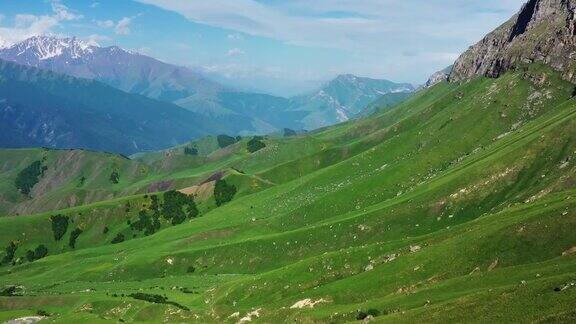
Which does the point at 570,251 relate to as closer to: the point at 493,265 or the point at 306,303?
the point at 493,265

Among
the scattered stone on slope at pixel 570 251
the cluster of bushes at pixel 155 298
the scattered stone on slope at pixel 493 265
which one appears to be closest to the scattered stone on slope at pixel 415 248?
the scattered stone on slope at pixel 493 265

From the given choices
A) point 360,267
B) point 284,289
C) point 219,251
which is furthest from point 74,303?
point 360,267

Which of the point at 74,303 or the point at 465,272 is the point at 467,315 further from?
the point at 74,303

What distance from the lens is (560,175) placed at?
13662cm

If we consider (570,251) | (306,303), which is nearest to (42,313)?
(306,303)

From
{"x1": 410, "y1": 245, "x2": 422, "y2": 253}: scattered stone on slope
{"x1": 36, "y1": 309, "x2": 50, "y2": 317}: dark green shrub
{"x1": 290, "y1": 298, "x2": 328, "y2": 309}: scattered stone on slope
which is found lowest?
{"x1": 36, "y1": 309, "x2": 50, "y2": 317}: dark green shrub

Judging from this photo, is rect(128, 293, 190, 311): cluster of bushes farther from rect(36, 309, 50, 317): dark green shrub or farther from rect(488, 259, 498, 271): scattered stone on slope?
rect(488, 259, 498, 271): scattered stone on slope

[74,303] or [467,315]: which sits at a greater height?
[467,315]

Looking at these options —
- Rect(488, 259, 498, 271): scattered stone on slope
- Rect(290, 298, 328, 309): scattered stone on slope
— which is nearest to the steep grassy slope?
Rect(488, 259, 498, 271): scattered stone on slope

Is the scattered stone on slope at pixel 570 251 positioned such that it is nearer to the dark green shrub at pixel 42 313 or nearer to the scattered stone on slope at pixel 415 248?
the scattered stone on slope at pixel 415 248

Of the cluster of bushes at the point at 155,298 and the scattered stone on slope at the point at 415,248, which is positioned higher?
the scattered stone on slope at the point at 415,248

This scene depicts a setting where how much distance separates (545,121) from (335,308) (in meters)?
137

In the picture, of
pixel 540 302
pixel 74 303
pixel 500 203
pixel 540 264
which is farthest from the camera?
pixel 74 303

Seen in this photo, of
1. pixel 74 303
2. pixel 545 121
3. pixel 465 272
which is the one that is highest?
pixel 545 121
